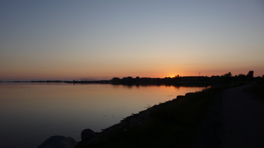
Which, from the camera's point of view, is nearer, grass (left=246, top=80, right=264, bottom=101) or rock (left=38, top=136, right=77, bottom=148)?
rock (left=38, top=136, right=77, bottom=148)

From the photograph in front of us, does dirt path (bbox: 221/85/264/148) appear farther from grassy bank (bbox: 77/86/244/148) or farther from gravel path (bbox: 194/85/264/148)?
grassy bank (bbox: 77/86/244/148)

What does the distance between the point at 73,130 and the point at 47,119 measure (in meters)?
4.94

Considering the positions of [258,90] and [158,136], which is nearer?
[158,136]

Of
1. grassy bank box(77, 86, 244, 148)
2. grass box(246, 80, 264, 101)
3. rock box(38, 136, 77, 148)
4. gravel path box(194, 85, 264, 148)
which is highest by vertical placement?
grass box(246, 80, 264, 101)

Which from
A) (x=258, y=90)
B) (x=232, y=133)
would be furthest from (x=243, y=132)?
(x=258, y=90)

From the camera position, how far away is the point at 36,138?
1309cm

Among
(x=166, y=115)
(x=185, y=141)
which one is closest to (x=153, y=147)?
(x=185, y=141)

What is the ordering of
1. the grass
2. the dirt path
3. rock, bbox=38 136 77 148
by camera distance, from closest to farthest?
the dirt path → rock, bbox=38 136 77 148 → the grass

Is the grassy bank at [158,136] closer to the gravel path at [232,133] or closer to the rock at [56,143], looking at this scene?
the gravel path at [232,133]

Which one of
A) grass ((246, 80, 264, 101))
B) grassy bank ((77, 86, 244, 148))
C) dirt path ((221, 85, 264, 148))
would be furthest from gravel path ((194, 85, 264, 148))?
grass ((246, 80, 264, 101))

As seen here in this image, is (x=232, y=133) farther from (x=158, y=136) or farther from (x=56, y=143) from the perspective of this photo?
(x=56, y=143)

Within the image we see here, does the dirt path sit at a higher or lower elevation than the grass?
lower

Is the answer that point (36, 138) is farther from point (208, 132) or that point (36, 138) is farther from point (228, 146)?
point (228, 146)

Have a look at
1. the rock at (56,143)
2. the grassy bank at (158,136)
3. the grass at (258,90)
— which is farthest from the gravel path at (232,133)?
the grass at (258,90)
